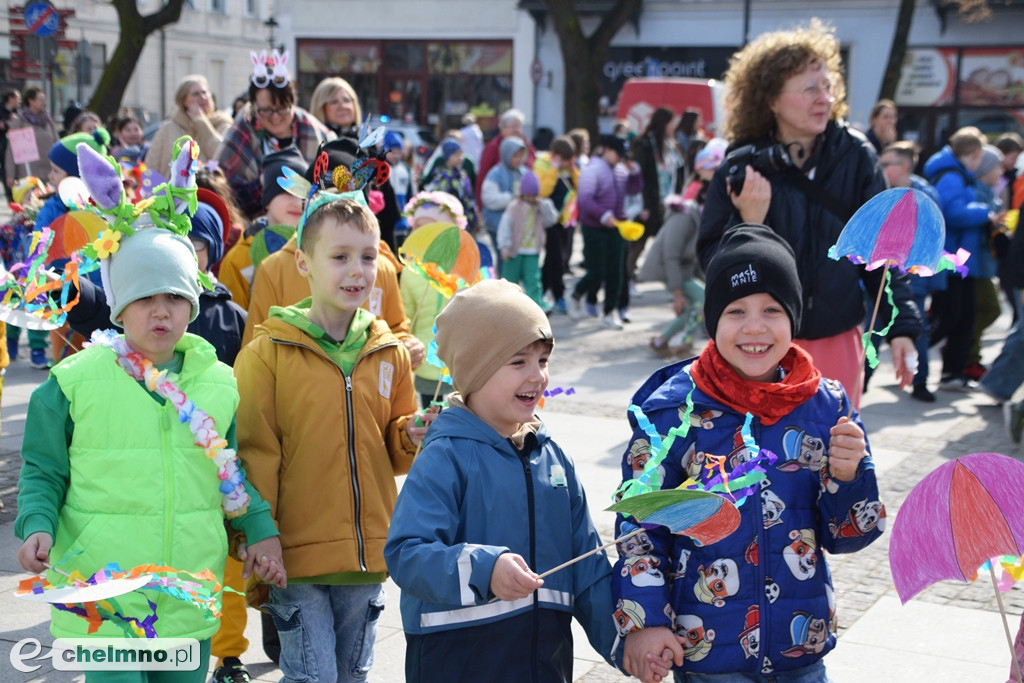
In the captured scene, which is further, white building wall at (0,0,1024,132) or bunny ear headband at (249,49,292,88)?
white building wall at (0,0,1024,132)

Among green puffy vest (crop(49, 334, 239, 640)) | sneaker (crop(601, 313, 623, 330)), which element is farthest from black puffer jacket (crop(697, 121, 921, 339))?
sneaker (crop(601, 313, 623, 330))

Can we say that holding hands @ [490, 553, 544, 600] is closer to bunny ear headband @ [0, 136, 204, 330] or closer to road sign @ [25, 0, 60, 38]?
bunny ear headband @ [0, 136, 204, 330]

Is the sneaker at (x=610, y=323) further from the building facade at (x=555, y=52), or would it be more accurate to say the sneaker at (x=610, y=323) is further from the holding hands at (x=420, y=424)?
the building facade at (x=555, y=52)

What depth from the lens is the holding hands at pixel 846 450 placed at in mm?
2646

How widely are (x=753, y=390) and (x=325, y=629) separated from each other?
148 cm

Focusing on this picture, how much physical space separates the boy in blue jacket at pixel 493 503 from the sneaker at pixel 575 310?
1020 centimetres

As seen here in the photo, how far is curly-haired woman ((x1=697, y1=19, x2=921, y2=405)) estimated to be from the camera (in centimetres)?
421

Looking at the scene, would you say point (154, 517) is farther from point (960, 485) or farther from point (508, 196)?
point (508, 196)

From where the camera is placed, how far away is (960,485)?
2.32m

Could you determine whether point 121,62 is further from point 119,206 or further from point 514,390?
point 514,390

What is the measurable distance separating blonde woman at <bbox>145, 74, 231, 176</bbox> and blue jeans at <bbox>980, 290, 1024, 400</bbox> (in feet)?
20.1

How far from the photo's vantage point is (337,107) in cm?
727

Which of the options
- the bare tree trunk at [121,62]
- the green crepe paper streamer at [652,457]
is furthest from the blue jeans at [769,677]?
the bare tree trunk at [121,62]

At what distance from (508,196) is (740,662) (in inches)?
420
